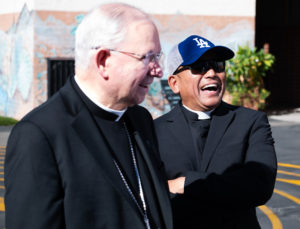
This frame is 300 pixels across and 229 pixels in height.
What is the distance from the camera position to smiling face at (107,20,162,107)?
6.25ft

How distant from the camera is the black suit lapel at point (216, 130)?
8.86ft

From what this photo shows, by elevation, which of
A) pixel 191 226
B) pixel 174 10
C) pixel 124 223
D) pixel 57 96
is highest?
pixel 174 10

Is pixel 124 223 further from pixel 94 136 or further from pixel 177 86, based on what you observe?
pixel 177 86

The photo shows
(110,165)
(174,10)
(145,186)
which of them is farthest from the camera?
(174,10)

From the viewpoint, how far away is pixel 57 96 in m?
1.94

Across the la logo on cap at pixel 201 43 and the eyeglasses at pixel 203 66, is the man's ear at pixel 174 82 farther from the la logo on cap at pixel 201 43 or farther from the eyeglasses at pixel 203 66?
the la logo on cap at pixel 201 43

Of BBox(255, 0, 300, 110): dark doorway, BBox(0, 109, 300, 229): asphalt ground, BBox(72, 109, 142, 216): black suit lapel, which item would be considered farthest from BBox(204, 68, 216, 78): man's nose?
BBox(255, 0, 300, 110): dark doorway

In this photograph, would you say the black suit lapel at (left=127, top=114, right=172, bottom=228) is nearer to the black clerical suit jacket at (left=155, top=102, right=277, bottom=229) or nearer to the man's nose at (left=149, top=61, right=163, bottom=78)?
the man's nose at (left=149, top=61, right=163, bottom=78)

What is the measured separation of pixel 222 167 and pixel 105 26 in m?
1.14

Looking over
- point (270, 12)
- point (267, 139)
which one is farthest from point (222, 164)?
point (270, 12)

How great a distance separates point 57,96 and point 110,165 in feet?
1.09

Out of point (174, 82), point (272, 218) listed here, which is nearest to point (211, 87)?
point (174, 82)

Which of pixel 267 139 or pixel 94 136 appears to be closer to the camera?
pixel 94 136

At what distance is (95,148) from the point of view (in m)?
1.87
